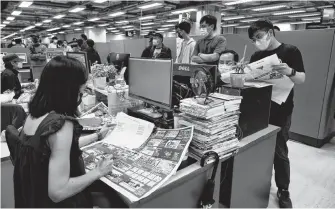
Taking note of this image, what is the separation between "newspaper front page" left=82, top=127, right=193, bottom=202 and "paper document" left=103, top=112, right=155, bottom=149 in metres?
→ 0.03

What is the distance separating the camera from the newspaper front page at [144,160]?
2.99ft

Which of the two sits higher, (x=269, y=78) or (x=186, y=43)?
(x=186, y=43)

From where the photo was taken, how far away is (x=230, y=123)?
122cm

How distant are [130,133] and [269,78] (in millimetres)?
1034

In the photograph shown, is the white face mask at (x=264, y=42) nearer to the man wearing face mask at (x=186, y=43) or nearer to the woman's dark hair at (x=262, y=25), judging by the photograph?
the woman's dark hair at (x=262, y=25)

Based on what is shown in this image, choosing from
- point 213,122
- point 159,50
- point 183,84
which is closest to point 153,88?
point 183,84

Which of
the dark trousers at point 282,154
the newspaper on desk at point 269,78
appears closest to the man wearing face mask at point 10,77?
the newspaper on desk at point 269,78

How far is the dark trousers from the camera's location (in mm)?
1873

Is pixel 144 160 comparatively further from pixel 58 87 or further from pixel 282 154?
pixel 282 154

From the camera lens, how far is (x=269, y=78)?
165 centimetres

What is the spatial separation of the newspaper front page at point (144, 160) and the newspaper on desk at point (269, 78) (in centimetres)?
62

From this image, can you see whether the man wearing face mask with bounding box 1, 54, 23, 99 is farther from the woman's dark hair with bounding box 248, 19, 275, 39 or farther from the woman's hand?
the woman's dark hair with bounding box 248, 19, 275, 39

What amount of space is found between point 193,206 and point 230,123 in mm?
450

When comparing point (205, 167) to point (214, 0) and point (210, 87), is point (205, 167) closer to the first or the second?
point (210, 87)
